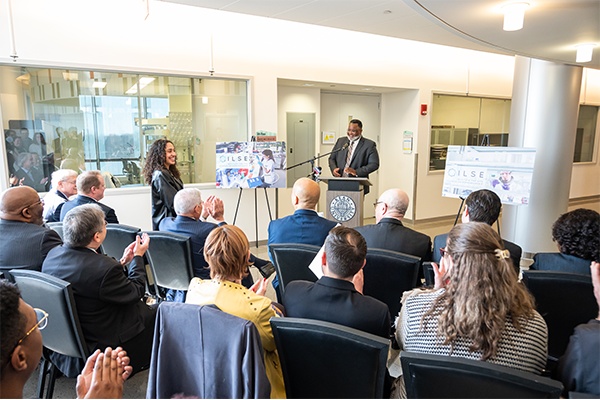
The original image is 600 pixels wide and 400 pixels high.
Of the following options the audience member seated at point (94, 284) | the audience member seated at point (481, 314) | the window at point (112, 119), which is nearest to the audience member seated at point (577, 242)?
the audience member seated at point (481, 314)

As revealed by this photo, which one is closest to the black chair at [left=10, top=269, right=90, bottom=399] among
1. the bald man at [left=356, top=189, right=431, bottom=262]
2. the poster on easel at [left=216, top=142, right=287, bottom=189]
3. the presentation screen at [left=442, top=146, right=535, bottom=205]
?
the bald man at [left=356, top=189, right=431, bottom=262]

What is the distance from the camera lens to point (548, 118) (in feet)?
15.8

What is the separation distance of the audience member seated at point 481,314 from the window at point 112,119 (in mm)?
4375

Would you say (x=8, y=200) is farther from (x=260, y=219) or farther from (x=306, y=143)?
(x=306, y=143)

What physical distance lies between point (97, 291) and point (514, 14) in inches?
120

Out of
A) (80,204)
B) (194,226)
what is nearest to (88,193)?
(80,204)

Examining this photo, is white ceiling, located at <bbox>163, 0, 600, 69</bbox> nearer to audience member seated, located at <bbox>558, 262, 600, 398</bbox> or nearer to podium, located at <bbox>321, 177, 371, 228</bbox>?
podium, located at <bbox>321, 177, 371, 228</bbox>

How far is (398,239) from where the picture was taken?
247 cm

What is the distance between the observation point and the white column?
4.75 meters

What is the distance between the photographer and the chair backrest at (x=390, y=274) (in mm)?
2176

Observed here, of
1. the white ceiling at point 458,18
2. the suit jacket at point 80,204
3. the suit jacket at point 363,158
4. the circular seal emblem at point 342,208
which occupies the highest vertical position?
the white ceiling at point 458,18

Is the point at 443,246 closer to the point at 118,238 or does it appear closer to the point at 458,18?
the point at 458,18

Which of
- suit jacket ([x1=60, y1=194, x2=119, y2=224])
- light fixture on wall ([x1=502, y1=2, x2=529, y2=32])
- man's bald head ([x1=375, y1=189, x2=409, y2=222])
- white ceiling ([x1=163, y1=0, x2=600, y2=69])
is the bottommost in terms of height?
suit jacket ([x1=60, y1=194, x2=119, y2=224])

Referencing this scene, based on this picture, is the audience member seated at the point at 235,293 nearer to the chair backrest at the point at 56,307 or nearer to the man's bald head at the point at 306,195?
the chair backrest at the point at 56,307
